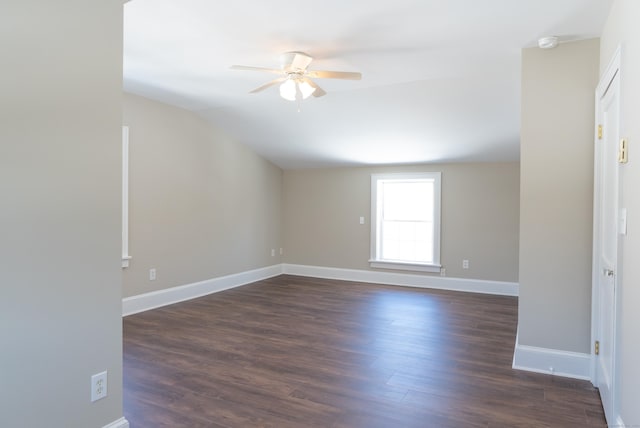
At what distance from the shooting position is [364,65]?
365cm

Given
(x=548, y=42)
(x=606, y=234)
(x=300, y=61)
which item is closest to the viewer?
(x=606, y=234)

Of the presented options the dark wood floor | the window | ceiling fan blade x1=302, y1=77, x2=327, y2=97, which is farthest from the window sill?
ceiling fan blade x1=302, y1=77, x2=327, y2=97

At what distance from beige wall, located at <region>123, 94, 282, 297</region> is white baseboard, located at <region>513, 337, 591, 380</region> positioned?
394 centimetres

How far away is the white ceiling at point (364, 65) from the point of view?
260 centimetres

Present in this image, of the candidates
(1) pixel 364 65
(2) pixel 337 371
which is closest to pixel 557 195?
(1) pixel 364 65

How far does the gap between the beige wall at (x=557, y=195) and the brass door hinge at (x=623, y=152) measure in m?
0.95

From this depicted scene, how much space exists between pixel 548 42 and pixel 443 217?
3509 millimetres

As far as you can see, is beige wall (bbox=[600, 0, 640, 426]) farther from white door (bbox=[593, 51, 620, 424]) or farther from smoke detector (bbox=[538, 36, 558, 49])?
smoke detector (bbox=[538, 36, 558, 49])

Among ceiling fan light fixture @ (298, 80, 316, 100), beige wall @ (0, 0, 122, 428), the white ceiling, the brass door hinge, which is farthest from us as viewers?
ceiling fan light fixture @ (298, 80, 316, 100)

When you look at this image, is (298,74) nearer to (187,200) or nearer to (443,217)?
(187,200)

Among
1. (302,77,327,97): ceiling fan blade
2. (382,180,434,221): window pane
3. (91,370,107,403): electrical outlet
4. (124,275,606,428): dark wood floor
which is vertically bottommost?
(124,275,606,428): dark wood floor

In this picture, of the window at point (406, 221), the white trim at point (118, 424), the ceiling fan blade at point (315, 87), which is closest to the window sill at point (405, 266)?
the window at point (406, 221)

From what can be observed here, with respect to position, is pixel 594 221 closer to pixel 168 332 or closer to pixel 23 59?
pixel 23 59

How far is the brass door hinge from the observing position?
196 cm
